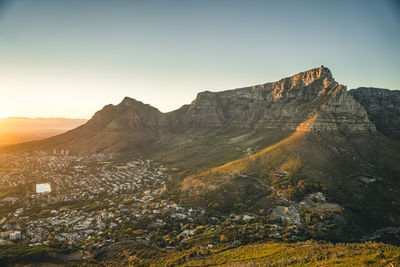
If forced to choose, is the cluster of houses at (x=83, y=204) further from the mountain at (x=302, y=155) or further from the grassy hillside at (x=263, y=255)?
the mountain at (x=302, y=155)

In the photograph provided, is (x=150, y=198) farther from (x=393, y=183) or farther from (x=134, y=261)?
(x=393, y=183)

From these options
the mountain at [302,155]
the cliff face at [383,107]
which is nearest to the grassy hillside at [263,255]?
the mountain at [302,155]

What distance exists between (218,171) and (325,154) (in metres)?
57.1

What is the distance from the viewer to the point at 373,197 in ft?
247

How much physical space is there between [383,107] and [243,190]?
140 metres

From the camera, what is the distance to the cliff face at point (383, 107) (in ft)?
449

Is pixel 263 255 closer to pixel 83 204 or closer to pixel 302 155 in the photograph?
pixel 83 204

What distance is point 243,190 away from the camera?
83.8 m

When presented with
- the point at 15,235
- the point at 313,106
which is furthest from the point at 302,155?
the point at 15,235

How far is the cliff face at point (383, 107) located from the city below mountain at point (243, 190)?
596 mm

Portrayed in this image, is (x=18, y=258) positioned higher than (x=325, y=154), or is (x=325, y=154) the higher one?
(x=325, y=154)

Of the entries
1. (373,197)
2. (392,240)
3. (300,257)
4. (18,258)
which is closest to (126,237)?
(18,258)

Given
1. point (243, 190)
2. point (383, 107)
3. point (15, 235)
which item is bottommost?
point (15, 235)

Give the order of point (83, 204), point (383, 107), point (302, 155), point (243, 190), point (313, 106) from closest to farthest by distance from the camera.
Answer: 1. point (83, 204)
2. point (243, 190)
3. point (302, 155)
4. point (313, 106)
5. point (383, 107)
